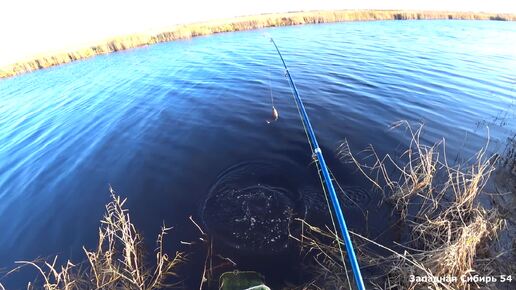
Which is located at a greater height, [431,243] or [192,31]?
[192,31]

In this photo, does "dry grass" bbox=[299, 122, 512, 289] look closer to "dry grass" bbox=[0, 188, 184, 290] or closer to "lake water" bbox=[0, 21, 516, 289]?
"lake water" bbox=[0, 21, 516, 289]

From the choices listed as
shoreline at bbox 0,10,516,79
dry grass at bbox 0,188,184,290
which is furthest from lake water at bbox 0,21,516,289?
shoreline at bbox 0,10,516,79

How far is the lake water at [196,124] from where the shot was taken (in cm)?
824

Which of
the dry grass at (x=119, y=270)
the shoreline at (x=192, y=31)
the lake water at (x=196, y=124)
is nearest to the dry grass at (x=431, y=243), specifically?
the lake water at (x=196, y=124)

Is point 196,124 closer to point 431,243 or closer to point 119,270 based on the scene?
point 119,270

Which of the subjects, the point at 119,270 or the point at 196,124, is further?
the point at 196,124

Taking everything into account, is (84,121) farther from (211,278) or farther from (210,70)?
(211,278)

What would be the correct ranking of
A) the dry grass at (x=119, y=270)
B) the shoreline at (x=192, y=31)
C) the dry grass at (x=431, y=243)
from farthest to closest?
the shoreline at (x=192, y=31)
the dry grass at (x=119, y=270)
the dry grass at (x=431, y=243)

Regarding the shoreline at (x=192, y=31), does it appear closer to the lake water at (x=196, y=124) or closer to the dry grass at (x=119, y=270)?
the lake water at (x=196, y=124)

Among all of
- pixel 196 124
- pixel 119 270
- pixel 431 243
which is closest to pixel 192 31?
pixel 196 124

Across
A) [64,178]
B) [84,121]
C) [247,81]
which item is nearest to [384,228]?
[64,178]

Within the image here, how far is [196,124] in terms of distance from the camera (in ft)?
42.0

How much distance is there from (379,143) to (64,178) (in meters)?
12.2

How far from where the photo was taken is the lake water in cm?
824
